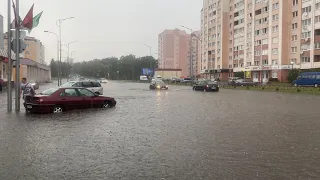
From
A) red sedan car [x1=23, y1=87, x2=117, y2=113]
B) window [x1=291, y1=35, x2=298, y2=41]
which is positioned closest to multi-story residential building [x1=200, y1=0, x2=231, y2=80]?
window [x1=291, y1=35, x2=298, y2=41]


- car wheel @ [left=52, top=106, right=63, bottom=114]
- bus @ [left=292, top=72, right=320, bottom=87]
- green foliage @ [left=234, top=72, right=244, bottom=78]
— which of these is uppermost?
green foliage @ [left=234, top=72, right=244, bottom=78]

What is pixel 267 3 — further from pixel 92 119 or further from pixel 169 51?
pixel 169 51

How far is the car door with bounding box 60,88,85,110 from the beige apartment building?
185 ft

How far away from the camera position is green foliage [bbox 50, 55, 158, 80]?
160250mm

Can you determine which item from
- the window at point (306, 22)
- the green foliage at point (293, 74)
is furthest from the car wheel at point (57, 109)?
the window at point (306, 22)

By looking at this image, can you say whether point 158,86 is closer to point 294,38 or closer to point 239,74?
point 294,38

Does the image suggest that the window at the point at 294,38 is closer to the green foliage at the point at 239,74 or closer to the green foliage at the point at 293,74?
the green foliage at the point at 293,74

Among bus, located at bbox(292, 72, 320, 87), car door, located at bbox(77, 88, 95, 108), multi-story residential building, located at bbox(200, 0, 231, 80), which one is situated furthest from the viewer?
multi-story residential building, located at bbox(200, 0, 231, 80)

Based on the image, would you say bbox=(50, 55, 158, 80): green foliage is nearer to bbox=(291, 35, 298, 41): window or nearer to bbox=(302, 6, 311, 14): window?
bbox=(291, 35, 298, 41): window

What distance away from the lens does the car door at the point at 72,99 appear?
57.3ft

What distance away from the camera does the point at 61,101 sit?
677 inches

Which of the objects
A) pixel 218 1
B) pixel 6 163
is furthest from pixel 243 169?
pixel 218 1

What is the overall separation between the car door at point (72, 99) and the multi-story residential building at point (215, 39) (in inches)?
3337

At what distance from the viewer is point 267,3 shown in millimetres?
80625
